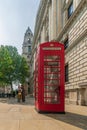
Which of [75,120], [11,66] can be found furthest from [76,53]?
[11,66]

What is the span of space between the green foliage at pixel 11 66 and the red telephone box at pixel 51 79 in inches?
1863

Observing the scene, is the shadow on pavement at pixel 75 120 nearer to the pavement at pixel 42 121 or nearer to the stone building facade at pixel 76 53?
the pavement at pixel 42 121

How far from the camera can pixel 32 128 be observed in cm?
814

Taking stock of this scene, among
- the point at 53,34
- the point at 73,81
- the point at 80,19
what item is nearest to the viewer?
the point at 80,19

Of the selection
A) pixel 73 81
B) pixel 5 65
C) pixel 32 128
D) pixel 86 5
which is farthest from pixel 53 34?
pixel 32 128

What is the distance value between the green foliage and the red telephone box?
1863 inches

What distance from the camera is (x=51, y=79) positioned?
13.1 metres

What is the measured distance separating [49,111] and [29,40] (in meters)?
115

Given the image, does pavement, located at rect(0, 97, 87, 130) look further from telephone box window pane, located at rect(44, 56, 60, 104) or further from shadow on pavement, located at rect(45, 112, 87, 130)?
telephone box window pane, located at rect(44, 56, 60, 104)

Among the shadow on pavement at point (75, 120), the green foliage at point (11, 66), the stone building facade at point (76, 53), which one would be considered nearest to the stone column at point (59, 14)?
the stone building facade at point (76, 53)

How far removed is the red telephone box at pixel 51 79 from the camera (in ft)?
42.9

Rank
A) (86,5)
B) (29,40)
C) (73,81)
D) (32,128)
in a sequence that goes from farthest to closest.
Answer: (29,40) → (73,81) → (86,5) → (32,128)

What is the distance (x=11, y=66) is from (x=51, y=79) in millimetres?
48585

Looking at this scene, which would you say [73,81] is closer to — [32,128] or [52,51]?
[52,51]
